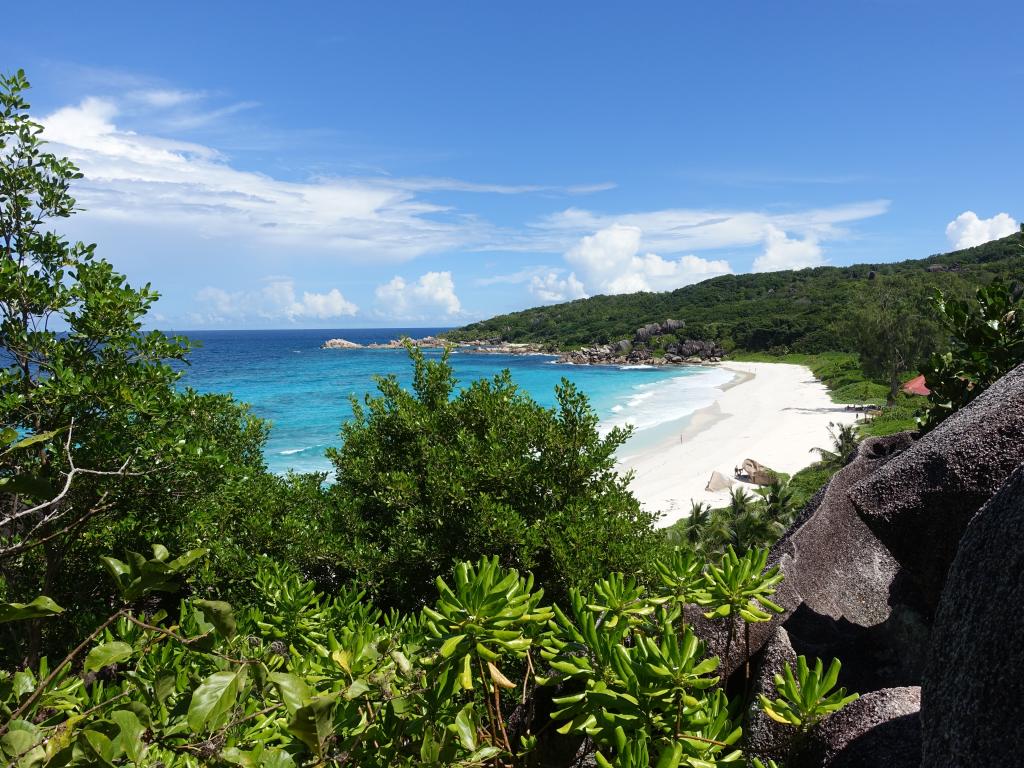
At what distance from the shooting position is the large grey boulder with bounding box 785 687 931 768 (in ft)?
7.53

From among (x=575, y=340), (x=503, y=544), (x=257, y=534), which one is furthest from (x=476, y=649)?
(x=575, y=340)

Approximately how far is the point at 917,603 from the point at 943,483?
125 cm

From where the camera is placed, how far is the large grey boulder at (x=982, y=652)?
1437 millimetres

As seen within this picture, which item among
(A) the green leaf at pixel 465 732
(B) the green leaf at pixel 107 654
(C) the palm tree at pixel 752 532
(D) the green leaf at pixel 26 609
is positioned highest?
(D) the green leaf at pixel 26 609

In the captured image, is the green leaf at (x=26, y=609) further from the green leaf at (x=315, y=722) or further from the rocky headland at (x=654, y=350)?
the rocky headland at (x=654, y=350)

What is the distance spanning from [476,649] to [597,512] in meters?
5.78

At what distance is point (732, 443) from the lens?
43.8 meters

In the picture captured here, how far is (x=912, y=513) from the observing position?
135 inches

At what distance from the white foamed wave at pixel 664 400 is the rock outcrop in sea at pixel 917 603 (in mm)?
40432

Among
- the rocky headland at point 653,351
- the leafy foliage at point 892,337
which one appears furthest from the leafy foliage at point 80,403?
the rocky headland at point 653,351

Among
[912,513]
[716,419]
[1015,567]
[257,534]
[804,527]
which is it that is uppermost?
[1015,567]

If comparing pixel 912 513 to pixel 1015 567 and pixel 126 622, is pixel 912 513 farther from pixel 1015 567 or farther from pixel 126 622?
pixel 126 622

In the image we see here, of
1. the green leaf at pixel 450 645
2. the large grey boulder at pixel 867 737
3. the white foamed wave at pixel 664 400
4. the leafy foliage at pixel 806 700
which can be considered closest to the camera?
the green leaf at pixel 450 645

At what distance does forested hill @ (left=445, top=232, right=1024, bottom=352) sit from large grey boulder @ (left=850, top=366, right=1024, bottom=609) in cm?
6809
